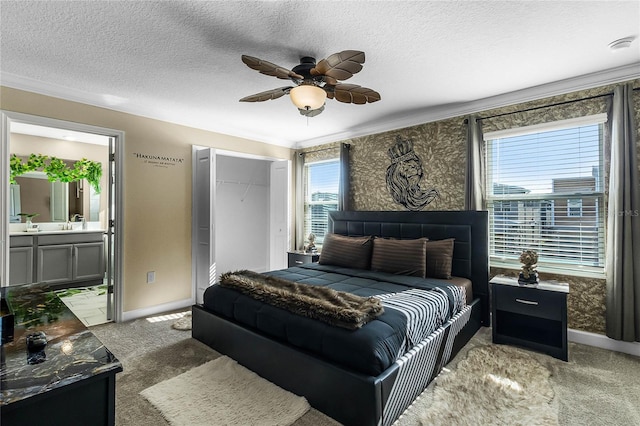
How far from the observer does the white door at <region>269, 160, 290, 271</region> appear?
17.2 feet

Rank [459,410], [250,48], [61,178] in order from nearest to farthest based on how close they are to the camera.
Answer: [459,410]
[250,48]
[61,178]

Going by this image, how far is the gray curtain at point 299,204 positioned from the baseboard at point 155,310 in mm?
2041

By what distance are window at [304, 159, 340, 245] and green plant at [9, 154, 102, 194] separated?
12.6ft

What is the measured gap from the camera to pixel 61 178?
5.35 meters

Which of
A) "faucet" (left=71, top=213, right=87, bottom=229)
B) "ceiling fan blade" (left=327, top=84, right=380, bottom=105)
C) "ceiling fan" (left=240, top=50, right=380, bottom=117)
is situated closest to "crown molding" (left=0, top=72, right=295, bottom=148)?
"ceiling fan" (left=240, top=50, right=380, bottom=117)

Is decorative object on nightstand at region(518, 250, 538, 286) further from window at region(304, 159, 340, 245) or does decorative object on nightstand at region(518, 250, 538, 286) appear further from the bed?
window at region(304, 159, 340, 245)

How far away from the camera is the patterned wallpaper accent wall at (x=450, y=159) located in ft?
9.53

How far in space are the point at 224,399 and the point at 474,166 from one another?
326 cm

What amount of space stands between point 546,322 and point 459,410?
1.73 meters

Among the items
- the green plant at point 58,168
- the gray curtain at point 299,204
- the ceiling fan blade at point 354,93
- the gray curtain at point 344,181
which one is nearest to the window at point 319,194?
the gray curtain at point 299,204

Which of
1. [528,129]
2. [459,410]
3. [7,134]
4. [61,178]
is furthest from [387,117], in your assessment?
[61,178]

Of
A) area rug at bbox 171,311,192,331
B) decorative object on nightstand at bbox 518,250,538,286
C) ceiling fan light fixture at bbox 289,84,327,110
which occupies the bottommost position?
area rug at bbox 171,311,192,331

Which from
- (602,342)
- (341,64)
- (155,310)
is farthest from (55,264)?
(602,342)

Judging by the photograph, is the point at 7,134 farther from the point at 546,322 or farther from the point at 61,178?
the point at 546,322
